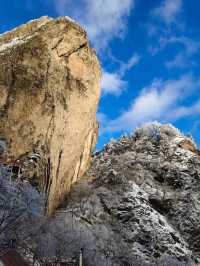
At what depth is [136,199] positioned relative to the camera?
229 ft

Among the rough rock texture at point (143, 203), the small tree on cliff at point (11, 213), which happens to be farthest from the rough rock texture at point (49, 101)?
the small tree on cliff at point (11, 213)

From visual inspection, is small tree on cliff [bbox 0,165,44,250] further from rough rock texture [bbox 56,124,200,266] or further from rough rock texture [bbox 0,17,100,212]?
rough rock texture [bbox 56,124,200,266]

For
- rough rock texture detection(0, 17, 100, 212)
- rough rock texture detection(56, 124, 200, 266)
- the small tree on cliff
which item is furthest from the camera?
rough rock texture detection(56, 124, 200, 266)

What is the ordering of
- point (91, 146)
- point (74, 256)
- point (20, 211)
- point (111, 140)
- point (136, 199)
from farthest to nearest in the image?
1. point (111, 140)
2. point (91, 146)
3. point (136, 199)
4. point (74, 256)
5. point (20, 211)

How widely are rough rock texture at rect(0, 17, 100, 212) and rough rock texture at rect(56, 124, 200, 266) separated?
4.45 meters

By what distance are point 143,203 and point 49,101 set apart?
19.8 metres

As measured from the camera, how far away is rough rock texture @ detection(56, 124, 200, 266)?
61125 mm

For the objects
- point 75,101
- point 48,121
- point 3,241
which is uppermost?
point 75,101

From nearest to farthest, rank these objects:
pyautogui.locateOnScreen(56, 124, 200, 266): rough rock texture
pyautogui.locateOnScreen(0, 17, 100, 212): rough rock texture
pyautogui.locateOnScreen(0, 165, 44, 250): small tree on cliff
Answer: pyautogui.locateOnScreen(0, 165, 44, 250): small tree on cliff
pyautogui.locateOnScreen(0, 17, 100, 212): rough rock texture
pyautogui.locateOnScreen(56, 124, 200, 266): rough rock texture

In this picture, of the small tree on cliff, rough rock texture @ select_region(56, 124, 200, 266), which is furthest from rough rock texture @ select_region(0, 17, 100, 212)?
the small tree on cliff

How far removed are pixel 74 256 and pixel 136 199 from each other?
2284 cm

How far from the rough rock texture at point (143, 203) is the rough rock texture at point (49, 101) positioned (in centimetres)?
445

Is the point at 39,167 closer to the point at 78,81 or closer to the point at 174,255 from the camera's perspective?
the point at 78,81

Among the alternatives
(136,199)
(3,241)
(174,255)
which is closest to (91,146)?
(136,199)
